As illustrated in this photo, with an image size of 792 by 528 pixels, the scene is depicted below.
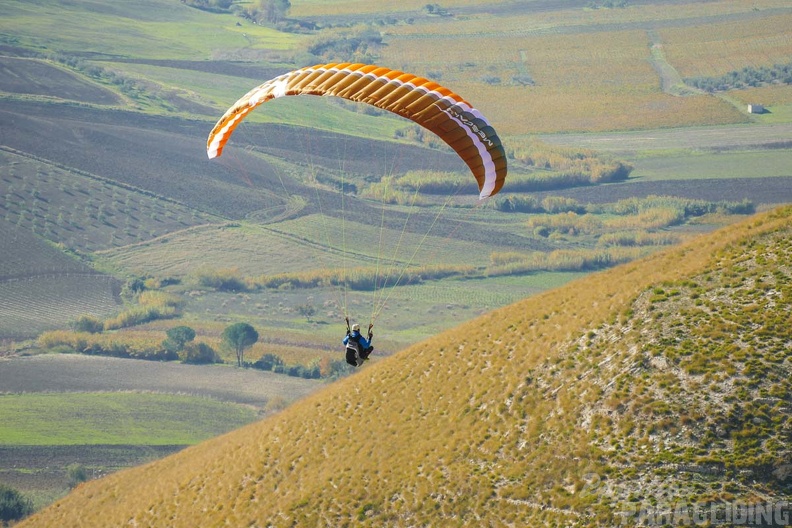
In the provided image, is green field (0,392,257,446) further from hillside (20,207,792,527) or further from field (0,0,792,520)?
hillside (20,207,792,527)

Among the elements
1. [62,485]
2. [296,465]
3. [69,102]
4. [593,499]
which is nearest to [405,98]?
[593,499]

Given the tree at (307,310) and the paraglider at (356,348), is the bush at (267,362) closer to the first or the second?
the tree at (307,310)

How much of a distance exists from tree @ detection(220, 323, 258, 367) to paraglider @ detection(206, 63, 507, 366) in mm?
77726

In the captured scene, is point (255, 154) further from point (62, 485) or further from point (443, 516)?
point (443, 516)

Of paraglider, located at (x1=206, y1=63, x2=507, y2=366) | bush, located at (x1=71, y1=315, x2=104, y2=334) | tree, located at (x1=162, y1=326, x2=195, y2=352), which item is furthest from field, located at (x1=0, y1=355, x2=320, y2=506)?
paraglider, located at (x1=206, y1=63, x2=507, y2=366)

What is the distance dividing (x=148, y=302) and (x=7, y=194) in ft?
115

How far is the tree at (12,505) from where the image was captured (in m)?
75.2

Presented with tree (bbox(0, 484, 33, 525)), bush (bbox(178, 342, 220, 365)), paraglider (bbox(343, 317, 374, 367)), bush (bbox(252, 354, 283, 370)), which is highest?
paraglider (bbox(343, 317, 374, 367))

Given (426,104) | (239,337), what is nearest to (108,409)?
→ (239,337)

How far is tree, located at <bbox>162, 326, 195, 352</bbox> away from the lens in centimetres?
11212

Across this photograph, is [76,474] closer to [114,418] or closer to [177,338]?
[114,418]

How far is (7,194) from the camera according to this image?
151 m

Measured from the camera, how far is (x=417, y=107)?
33.0 m

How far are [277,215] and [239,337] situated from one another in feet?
137
